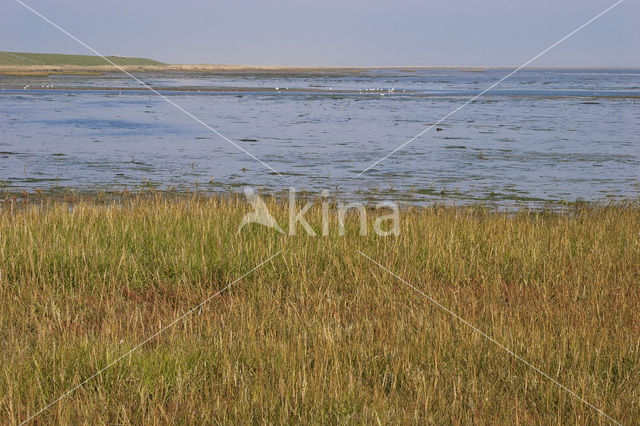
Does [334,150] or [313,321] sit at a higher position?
[313,321]

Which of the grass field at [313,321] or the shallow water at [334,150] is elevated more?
the grass field at [313,321]

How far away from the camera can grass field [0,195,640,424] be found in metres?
4.00

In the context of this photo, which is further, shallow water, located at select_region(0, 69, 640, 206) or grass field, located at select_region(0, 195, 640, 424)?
shallow water, located at select_region(0, 69, 640, 206)

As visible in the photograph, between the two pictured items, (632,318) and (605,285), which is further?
(605,285)

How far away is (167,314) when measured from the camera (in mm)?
5918

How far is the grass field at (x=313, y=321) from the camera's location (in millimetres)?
4004

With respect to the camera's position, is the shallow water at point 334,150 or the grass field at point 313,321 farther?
the shallow water at point 334,150

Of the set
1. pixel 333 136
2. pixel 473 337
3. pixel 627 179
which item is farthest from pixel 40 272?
pixel 333 136

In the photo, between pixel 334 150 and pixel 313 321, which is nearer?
pixel 313 321

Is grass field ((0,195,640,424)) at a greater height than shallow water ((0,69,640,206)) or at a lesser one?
greater

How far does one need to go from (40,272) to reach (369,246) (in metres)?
3.18

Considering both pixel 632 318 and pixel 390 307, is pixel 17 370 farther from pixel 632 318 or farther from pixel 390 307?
pixel 632 318

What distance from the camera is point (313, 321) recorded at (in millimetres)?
5430

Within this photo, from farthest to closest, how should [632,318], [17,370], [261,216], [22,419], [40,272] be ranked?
[261,216] → [40,272] → [632,318] → [17,370] → [22,419]
